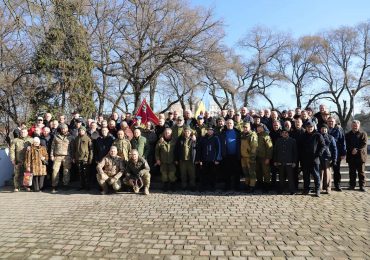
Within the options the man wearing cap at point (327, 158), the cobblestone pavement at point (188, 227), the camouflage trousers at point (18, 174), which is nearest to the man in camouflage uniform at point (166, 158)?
the cobblestone pavement at point (188, 227)

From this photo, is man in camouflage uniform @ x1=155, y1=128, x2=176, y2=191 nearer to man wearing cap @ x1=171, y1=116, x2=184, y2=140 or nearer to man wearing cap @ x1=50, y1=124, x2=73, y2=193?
man wearing cap @ x1=171, y1=116, x2=184, y2=140

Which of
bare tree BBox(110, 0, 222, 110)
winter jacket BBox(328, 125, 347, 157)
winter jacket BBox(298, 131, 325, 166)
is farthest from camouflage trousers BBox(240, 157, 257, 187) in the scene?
bare tree BBox(110, 0, 222, 110)

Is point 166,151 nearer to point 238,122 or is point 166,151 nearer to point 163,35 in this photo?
point 238,122

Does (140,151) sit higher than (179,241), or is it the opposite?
(140,151)

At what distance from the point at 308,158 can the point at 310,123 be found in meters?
0.88

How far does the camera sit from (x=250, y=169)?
8.77 m

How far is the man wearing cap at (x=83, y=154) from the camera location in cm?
948

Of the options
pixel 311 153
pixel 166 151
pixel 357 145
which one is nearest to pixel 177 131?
pixel 166 151

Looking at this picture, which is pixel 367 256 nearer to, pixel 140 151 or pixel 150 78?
pixel 140 151

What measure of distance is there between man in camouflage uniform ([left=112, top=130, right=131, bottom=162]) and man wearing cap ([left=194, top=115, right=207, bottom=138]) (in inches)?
77.8

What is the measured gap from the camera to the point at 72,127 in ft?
35.0

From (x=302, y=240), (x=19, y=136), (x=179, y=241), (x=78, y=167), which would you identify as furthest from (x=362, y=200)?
(x=19, y=136)

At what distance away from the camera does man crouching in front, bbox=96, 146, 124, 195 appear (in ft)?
29.0

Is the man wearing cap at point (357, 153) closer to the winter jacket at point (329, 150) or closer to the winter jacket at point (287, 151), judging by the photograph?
the winter jacket at point (329, 150)
